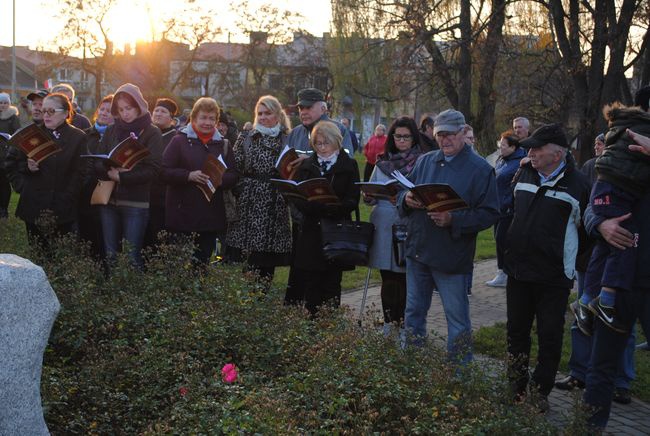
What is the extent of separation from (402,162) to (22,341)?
4.49 metres

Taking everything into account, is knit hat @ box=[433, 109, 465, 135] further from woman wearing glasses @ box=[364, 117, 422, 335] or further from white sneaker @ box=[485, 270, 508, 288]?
white sneaker @ box=[485, 270, 508, 288]

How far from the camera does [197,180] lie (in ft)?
26.0

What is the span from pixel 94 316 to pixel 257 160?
2.70m

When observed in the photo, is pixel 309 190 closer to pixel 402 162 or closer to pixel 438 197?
pixel 402 162

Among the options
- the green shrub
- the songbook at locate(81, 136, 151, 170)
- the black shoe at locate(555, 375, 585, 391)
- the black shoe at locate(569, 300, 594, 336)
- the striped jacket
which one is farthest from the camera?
the songbook at locate(81, 136, 151, 170)

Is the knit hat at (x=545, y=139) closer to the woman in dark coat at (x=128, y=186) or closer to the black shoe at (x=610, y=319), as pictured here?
the black shoe at (x=610, y=319)

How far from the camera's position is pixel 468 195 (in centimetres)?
633

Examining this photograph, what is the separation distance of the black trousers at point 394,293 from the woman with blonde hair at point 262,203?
97cm

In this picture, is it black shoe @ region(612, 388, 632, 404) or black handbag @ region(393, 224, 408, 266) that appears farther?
black handbag @ region(393, 224, 408, 266)

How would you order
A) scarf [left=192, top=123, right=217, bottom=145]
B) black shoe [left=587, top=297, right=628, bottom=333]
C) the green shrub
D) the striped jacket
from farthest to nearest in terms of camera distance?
scarf [left=192, top=123, right=217, bottom=145] < the striped jacket < black shoe [left=587, top=297, right=628, bottom=333] < the green shrub

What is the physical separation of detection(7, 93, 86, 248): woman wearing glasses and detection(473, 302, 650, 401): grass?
4.24 metres

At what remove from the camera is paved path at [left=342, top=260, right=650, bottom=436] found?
19.4 ft

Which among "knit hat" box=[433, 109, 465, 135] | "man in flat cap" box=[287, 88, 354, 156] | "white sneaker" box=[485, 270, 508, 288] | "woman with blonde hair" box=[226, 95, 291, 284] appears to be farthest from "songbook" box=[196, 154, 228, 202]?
"white sneaker" box=[485, 270, 508, 288]

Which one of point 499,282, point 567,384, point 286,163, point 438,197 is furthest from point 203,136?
point 499,282
